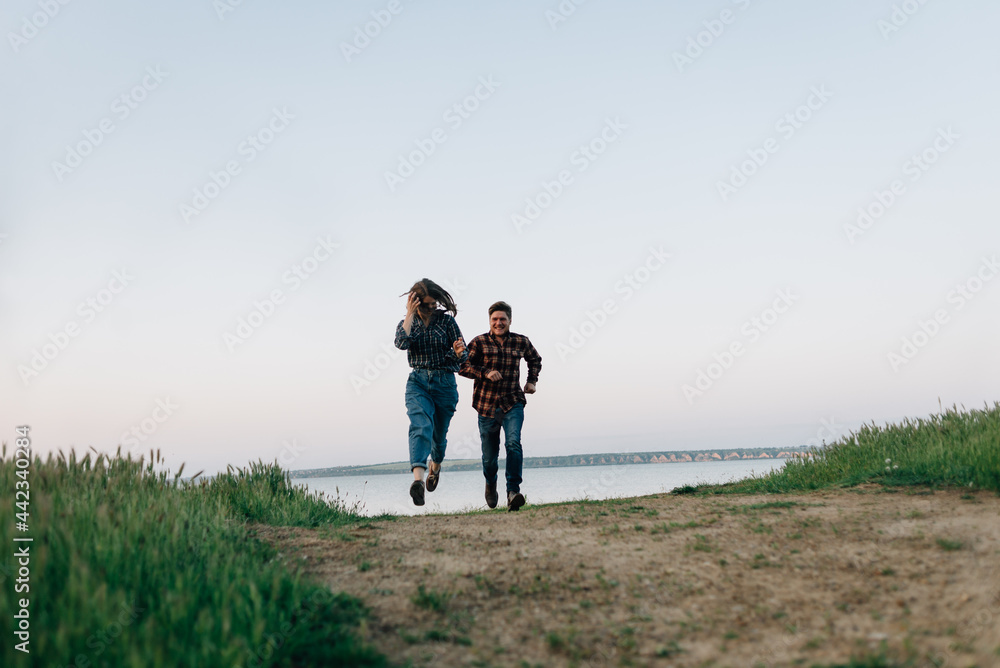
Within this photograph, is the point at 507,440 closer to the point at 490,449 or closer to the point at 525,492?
the point at 490,449

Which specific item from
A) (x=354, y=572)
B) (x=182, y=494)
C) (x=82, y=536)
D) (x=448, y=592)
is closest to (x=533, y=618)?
(x=448, y=592)

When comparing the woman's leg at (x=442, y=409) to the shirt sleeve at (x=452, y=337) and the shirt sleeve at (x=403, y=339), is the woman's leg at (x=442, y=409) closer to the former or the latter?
the shirt sleeve at (x=452, y=337)

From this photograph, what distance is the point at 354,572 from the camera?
4.68 meters

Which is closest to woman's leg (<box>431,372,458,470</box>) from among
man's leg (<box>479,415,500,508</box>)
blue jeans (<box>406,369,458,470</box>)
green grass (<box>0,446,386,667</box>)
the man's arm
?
blue jeans (<box>406,369,458,470</box>)

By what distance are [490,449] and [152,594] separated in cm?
616

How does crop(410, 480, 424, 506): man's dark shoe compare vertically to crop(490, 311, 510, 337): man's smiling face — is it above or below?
below

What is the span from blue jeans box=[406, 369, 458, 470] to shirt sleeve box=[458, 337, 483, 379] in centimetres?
51

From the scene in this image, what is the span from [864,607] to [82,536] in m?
4.84

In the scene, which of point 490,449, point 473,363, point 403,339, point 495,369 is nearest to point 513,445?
point 490,449

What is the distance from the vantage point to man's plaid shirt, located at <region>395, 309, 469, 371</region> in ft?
26.9

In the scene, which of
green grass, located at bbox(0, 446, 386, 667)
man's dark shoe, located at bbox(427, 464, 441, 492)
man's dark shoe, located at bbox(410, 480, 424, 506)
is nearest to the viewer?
green grass, located at bbox(0, 446, 386, 667)

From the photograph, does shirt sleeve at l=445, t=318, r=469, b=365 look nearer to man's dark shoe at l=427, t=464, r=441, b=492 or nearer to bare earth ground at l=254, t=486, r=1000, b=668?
man's dark shoe at l=427, t=464, r=441, b=492

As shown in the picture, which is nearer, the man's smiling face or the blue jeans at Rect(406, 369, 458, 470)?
the blue jeans at Rect(406, 369, 458, 470)

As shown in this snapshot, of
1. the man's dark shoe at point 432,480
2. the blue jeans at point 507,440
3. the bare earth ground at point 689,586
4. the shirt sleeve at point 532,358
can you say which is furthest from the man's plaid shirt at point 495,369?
the bare earth ground at point 689,586
